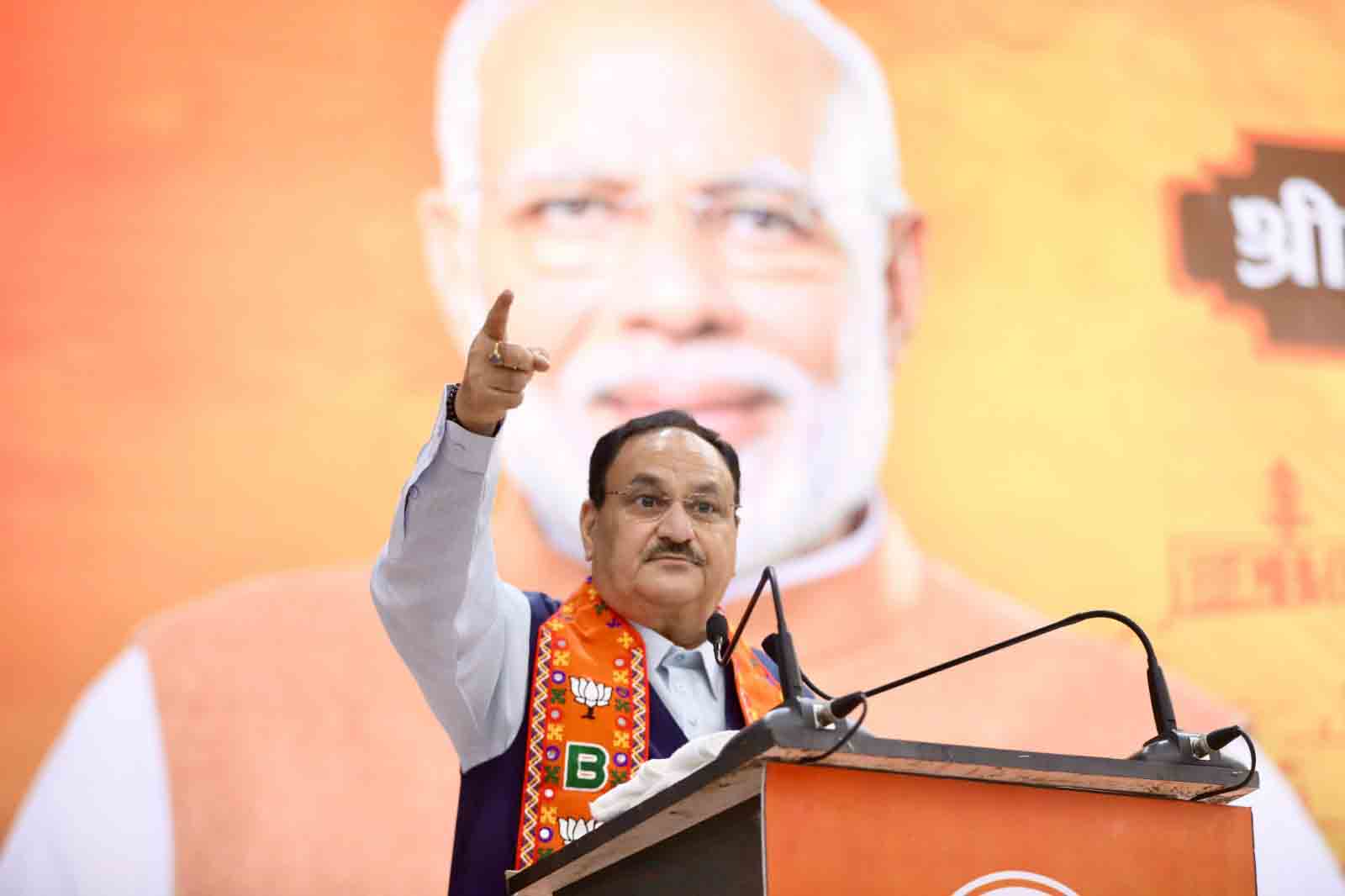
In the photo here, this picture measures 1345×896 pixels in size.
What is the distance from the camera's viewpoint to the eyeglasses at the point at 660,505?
230cm

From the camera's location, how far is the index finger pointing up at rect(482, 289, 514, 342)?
5.68 feet

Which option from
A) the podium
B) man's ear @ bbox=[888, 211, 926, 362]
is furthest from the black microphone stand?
man's ear @ bbox=[888, 211, 926, 362]

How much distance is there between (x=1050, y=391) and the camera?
13.4ft

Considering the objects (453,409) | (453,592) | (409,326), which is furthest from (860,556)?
(453,409)

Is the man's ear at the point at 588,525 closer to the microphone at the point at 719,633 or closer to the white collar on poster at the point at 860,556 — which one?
the microphone at the point at 719,633

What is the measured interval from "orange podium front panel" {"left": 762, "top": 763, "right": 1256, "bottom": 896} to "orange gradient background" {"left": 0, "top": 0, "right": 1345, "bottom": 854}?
2.07 metres

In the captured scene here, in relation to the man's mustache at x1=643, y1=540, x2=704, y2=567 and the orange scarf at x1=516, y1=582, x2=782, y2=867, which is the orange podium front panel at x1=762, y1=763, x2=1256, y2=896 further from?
the man's mustache at x1=643, y1=540, x2=704, y2=567

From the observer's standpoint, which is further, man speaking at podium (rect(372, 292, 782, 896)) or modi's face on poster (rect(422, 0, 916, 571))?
modi's face on poster (rect(422, 0, 916, 571))

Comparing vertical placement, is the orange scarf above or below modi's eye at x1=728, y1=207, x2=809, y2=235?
below

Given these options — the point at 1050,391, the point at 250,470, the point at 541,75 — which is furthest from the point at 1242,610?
the point at 250,470

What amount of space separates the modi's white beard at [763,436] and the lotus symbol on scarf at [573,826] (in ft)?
4.85

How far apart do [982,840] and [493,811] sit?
35.8 inches

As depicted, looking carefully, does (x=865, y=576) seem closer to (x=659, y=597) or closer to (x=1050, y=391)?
(x=1050, y=391)

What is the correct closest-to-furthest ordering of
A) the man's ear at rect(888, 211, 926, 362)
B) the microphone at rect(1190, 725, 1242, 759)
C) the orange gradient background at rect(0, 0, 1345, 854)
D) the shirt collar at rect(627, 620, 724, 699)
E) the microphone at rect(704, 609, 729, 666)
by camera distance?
the microphone at rect(1190, 725, 1242, 759) → the microphone at rect(704, 609, 729, 666) → the shirt collar at rect(627, 620, 724, 699) → the orange gradient background at rect(0, 0, 1345, 854) → the man's ear at rect(888, 211, 926, 362)
